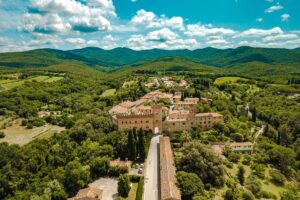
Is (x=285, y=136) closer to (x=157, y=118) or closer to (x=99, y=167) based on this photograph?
(x=157, y=118)

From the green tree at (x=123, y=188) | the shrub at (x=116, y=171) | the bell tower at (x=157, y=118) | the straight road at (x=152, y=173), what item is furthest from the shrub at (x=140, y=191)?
the bell tower at (x=157, y=118)

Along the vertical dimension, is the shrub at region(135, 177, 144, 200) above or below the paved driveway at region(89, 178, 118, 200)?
above

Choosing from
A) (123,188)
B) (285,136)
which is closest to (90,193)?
(123,188)

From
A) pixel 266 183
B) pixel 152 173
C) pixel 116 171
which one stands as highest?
pixel 152 173

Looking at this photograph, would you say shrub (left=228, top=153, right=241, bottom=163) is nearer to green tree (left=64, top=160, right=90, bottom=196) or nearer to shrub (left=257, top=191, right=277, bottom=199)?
shrub (left=257, top=191, right=277, bottom=199)

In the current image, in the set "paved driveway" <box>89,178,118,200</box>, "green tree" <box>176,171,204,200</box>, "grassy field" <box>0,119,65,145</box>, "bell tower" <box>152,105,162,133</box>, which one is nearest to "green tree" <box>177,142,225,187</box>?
"green tree" <box>176,171,204,200</box>

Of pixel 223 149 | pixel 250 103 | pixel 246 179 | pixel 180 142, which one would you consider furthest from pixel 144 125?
pixel 250 103

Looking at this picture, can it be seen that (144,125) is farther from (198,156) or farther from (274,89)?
(274,89)
